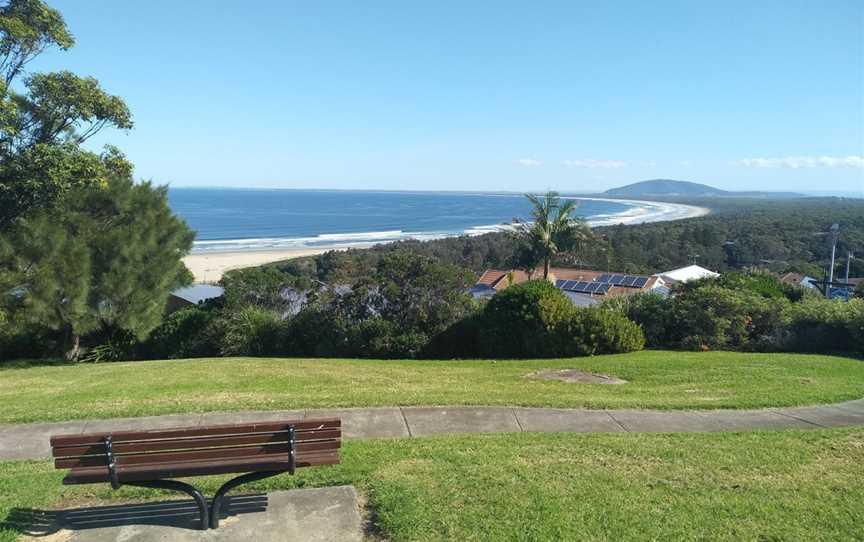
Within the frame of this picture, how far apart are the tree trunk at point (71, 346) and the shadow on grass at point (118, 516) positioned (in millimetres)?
13588

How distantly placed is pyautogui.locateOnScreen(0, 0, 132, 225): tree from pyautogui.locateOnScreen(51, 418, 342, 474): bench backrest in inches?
385

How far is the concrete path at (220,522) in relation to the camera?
4535 mm

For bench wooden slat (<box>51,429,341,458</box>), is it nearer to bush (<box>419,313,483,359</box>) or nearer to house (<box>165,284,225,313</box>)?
bush (<box>419,313,483,359</box>)

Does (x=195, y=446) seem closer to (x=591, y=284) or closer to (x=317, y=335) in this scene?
(x=317, y=335)

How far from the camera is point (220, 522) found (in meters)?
4.76

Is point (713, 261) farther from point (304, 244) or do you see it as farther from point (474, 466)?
point (474, 466)

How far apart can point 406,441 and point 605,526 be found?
8.34 ft

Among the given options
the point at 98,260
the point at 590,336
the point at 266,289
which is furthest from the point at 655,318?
the point at 98,260

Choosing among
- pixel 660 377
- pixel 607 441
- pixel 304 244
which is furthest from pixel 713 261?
pixel 607 441

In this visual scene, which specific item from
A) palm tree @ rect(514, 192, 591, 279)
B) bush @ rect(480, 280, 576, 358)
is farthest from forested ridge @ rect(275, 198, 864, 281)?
bush @ rect(480, 280, 576, 358)

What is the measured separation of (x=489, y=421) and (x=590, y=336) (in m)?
7.30

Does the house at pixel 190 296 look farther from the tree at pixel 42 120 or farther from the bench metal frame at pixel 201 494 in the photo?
the bench metal frame at pixel 201 494

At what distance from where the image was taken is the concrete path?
4535mm

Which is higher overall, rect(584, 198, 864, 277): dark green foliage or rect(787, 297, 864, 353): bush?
rect(787, 297, 864, 353): bush
